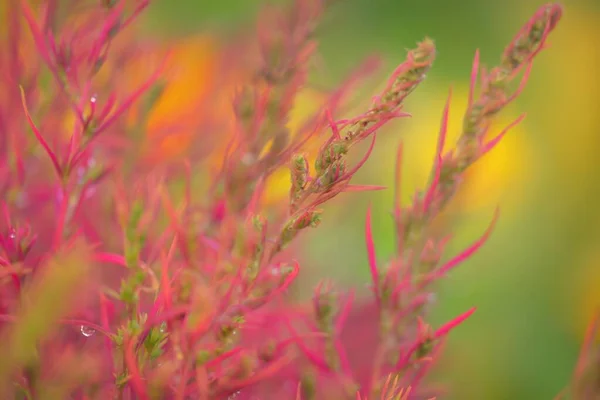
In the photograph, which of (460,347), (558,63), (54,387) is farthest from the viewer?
(558,63)

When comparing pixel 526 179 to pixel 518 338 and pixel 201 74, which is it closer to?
pixel 518 338

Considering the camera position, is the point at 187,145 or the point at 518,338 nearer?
the point at 187,145

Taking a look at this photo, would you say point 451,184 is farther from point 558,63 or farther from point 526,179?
point 558,63

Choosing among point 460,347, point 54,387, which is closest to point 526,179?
point 460,347

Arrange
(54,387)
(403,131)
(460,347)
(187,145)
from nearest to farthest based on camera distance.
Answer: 1. (54,387)
2. (187,145)
3. (460,347)
4. (403,131)

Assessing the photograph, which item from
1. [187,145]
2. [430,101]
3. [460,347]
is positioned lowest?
[460,347]

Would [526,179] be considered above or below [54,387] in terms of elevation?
above
